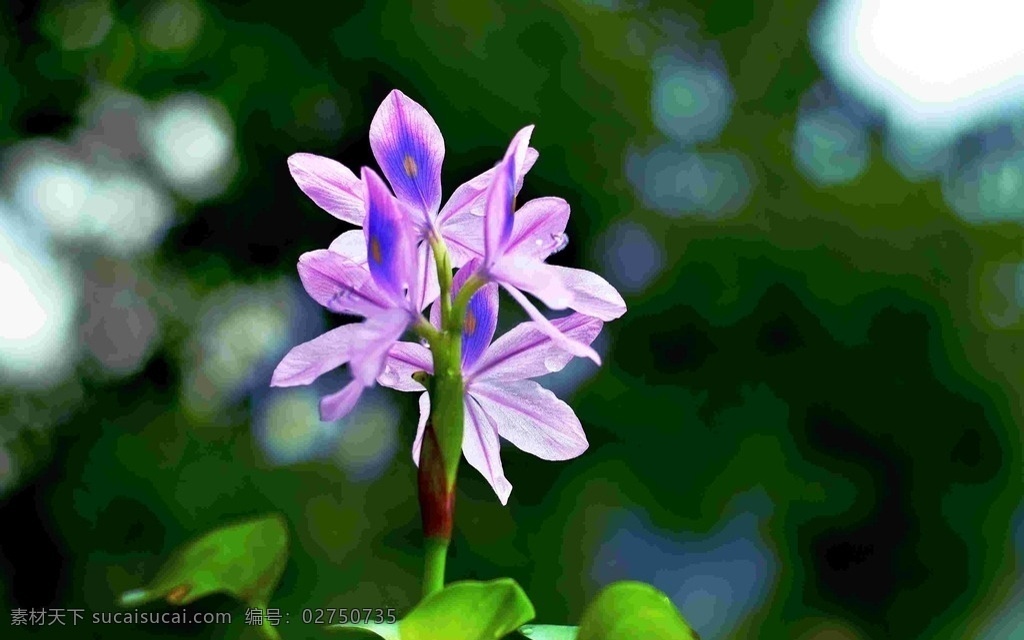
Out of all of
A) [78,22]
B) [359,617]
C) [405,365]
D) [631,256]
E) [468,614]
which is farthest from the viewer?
[78,22]

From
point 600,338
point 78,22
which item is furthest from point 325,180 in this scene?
point 78,22

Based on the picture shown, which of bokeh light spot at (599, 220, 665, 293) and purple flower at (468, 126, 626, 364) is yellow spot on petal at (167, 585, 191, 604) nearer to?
purple flower at (468, 126, 626, 364)

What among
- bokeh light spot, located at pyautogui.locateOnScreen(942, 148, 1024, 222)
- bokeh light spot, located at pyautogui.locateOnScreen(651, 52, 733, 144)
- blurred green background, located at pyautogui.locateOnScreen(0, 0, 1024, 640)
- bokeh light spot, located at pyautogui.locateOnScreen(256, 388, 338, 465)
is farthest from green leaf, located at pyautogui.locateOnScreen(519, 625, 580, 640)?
bokeh light spot, located at pyautogui.locateOnScreen(942, 148, 1024, 222)

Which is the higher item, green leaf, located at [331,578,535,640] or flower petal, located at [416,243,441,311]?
flower petal, located at [416,243,441,311]

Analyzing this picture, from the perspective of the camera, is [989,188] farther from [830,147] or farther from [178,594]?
[178,594]

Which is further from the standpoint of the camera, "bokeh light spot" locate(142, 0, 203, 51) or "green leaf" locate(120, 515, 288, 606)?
"bokeh light spot" locate(142, 0, 203, 51)

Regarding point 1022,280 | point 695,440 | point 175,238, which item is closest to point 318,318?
point 175,238

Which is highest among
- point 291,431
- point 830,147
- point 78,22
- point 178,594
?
point 830,147
